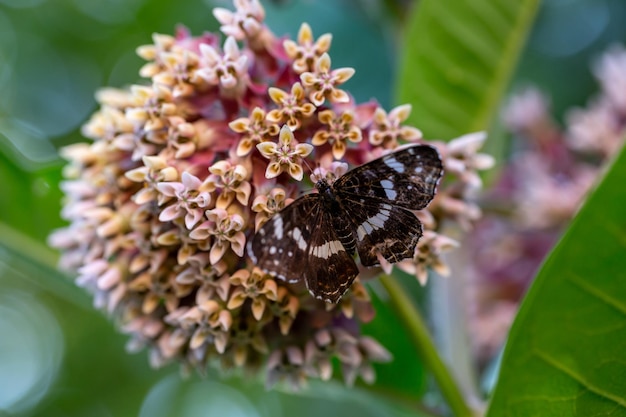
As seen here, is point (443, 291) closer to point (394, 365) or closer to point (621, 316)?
point (394, 365)

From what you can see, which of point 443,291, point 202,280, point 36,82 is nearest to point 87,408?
point 36,82

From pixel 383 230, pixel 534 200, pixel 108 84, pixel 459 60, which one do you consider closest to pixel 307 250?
pixel 383 230

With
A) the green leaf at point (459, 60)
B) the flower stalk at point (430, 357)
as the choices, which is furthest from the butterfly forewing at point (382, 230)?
the green leaf at point (459, 60)

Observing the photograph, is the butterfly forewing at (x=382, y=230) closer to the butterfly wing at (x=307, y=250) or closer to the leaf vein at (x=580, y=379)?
the butterfly wing at (x=307, y=250)

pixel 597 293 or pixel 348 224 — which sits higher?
pixel 597 293

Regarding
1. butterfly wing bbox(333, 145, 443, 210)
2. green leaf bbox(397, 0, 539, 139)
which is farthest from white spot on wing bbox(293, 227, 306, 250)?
green leaf bbox(397, 0, 539, 139)

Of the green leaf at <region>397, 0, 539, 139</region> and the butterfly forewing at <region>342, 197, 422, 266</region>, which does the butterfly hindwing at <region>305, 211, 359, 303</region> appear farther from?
the green leaf at <region>397, 0, 539, 139</region>

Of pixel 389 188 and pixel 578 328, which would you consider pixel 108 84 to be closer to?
pixel 389 188
